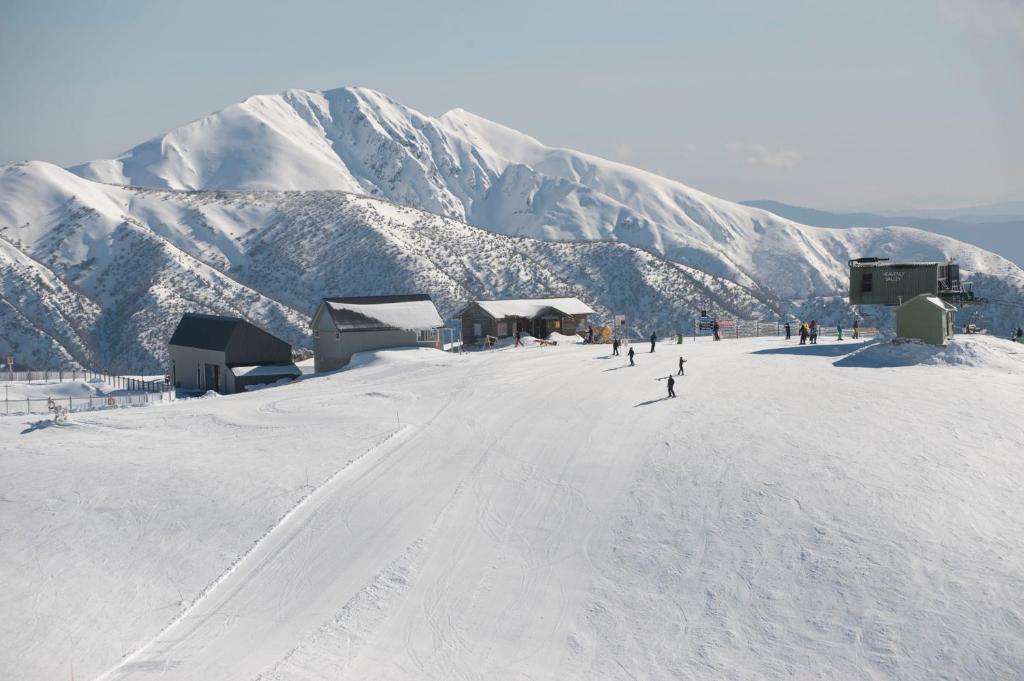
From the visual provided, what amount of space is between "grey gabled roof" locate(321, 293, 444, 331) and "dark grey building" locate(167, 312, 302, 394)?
14.2 ft

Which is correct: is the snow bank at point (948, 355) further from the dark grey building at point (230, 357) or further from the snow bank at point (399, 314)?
the dark grey building at point (230, 357)

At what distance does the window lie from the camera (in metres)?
61.6

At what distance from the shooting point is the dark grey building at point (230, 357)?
202 feet

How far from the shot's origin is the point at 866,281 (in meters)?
61.8

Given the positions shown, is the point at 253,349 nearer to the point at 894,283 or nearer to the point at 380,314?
the point at 380,314

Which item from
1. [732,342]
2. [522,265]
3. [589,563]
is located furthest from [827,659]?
[522,265]

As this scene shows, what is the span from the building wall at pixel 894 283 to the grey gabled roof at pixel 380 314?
96.0ft

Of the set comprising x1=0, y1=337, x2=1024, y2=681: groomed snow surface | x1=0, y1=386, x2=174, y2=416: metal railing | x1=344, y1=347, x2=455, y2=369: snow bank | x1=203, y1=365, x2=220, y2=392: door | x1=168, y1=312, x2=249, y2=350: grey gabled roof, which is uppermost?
x1=168, y1=312, x2=249, y2=350: grey gabled roof

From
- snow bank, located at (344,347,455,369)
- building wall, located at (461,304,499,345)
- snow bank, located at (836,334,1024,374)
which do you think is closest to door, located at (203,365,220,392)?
snow bank, located at (344,347,455,369)

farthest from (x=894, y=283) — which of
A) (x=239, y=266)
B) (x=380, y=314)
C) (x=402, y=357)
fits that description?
(x=239, y=266)

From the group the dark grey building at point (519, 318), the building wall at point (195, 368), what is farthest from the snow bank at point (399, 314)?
the building wall at point (195, 368)

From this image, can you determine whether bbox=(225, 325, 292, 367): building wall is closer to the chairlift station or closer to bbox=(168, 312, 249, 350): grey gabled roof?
bbox=(168, 312, 249, 350): grey gabled roof

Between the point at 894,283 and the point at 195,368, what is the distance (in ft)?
160

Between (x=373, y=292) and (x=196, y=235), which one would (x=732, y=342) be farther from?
(x=196, y=235)
